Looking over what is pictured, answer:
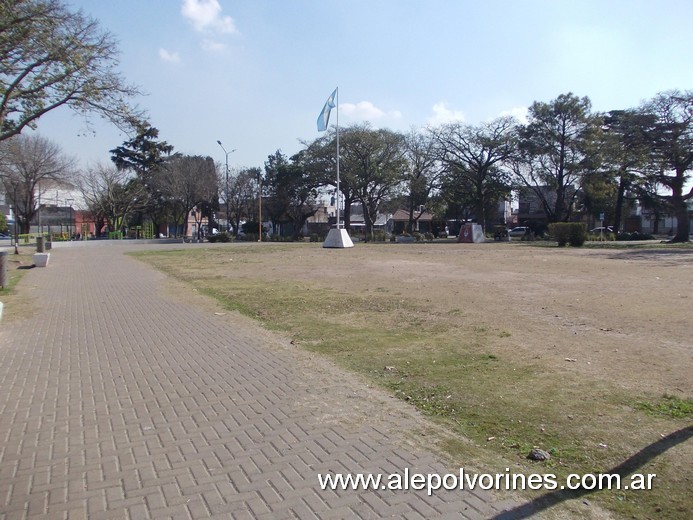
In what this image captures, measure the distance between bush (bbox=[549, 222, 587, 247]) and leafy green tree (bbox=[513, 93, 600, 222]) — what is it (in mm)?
15298

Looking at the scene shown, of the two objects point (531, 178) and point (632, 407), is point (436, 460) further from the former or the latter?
point (531, 178)

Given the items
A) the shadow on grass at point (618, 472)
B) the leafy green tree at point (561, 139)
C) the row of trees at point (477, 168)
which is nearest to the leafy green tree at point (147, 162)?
the row of trees at point (477, 168)

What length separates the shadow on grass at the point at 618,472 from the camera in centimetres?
337

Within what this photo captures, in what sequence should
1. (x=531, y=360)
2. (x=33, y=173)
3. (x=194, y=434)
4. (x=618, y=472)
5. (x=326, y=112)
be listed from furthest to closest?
1. (x=33, y=173)
2. (x=326, y=112)
3. (x=531, y=360)
4. (x=194, y=434)
5. (x=618, y=472)

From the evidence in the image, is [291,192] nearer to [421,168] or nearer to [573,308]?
[421,168]

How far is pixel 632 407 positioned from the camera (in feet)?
16.8

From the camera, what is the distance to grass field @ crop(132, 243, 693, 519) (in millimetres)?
4129

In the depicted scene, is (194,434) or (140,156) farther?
(140,156)

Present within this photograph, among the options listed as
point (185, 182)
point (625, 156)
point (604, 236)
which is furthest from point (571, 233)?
point (185, 182)

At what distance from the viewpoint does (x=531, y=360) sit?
699 cm

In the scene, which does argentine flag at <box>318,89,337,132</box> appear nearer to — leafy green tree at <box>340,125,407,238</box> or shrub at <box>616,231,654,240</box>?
leafy green tree at <box>340,125,407,238</box>

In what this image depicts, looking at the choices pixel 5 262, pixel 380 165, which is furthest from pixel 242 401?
pixel 380 165

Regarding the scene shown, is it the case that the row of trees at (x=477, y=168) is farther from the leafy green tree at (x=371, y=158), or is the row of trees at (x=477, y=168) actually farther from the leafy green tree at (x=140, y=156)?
the leafy green tree at (x=140, y=156)

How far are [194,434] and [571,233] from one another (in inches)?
1714
